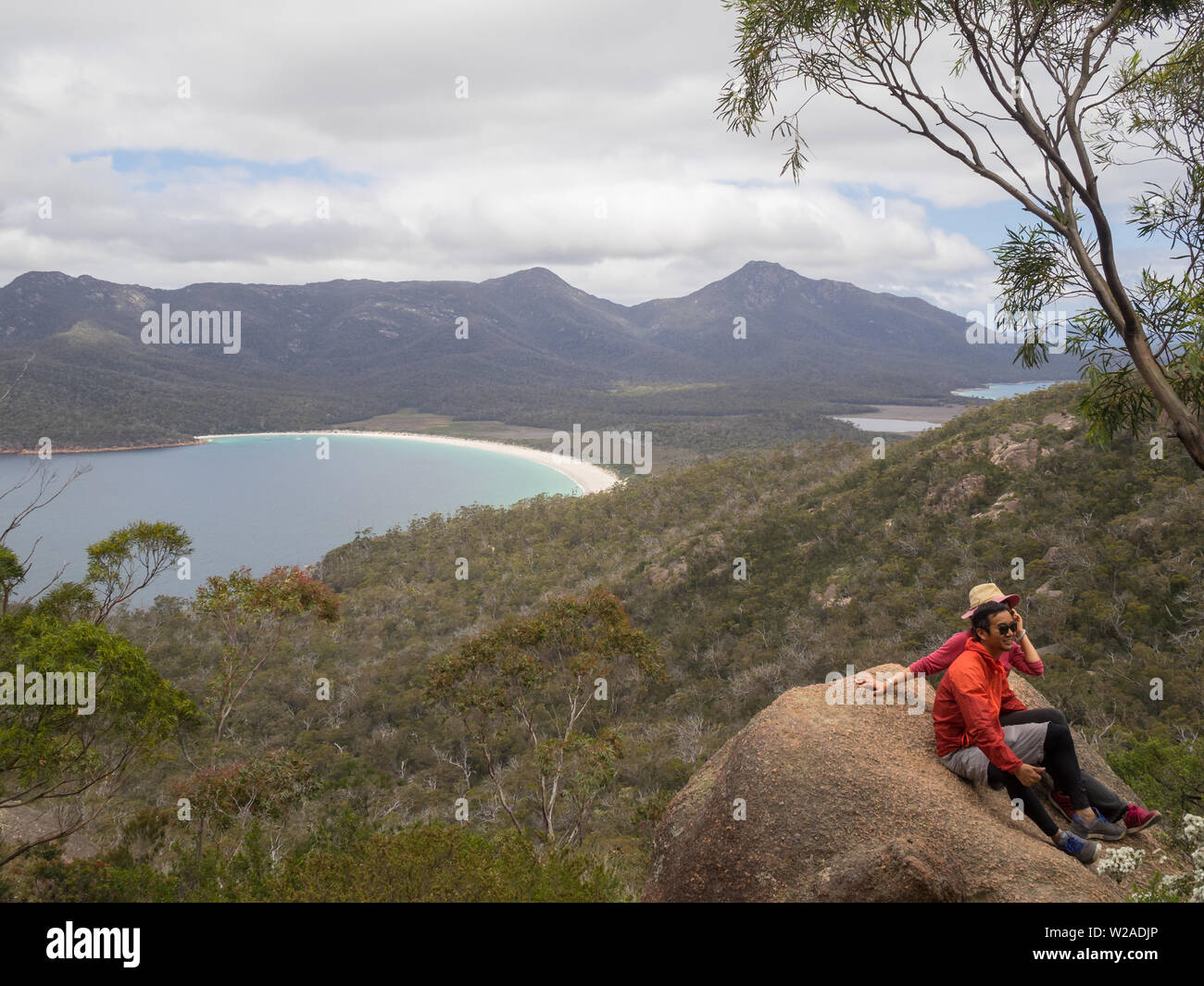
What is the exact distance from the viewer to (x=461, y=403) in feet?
582

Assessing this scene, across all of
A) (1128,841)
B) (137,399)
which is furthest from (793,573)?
(137,399)

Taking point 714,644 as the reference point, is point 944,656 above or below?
above

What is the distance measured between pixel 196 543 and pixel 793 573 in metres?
69.2

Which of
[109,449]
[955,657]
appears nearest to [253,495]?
[109,449]

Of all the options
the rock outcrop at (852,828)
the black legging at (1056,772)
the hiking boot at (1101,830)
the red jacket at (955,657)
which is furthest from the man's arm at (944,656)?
the hiking boot at (1101,830)

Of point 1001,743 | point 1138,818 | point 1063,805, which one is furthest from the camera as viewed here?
point 1063,805

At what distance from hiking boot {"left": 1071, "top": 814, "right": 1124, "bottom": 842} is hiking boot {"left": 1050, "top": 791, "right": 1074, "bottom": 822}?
0.36ft

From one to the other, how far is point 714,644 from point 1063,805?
19.1 metres

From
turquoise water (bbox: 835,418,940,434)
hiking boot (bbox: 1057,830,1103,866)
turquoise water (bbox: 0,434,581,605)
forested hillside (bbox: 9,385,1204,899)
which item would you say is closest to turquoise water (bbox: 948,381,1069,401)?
turquoise water (bbox: 835,418,940,434)

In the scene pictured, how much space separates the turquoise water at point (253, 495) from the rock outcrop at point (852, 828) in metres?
62.3

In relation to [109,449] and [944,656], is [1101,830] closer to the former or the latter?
[944,656]

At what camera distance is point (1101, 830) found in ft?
16.2
